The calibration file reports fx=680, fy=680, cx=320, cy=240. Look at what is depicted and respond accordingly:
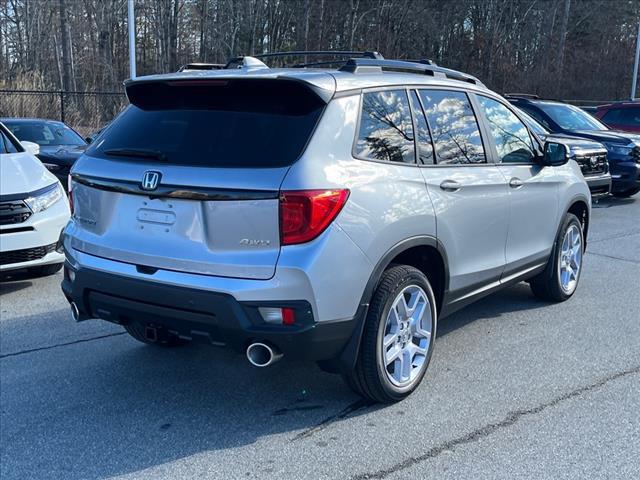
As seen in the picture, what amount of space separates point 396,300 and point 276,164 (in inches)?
42.6

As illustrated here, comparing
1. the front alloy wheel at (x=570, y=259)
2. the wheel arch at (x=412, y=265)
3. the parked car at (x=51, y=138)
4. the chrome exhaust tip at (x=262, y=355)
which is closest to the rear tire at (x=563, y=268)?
the front alloy wheel at (x=570, y=259)

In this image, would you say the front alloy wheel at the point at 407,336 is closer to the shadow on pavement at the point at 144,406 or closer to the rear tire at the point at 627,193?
the shadow on pavement at the point at 144,406

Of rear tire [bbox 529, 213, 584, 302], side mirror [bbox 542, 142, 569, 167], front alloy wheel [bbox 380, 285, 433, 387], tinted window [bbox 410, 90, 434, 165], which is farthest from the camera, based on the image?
rear tire [bbox 529, 213, 584, 302]

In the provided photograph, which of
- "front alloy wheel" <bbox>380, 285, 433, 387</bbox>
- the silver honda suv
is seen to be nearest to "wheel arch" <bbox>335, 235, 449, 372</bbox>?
the silver honda suv

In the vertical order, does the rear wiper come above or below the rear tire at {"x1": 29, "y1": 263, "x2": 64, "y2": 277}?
above

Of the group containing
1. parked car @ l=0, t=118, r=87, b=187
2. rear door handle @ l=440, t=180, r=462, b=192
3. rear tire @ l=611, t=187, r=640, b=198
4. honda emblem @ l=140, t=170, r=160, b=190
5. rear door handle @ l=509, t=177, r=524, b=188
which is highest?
honda emblem @ l=140, t=170, r=160, b=190

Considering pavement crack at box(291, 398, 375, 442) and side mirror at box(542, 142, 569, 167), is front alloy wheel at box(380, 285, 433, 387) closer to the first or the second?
pavement crack at box(291, 398, 375, 442)

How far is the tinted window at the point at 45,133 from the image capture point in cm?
1146

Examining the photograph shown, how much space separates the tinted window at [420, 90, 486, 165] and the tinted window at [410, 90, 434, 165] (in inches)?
2.5

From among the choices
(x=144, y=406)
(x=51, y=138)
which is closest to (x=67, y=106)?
(x=51, y=138)

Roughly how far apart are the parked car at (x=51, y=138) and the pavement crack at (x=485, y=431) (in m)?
8.33

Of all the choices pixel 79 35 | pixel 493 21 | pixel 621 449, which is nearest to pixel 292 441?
pixel 621 449

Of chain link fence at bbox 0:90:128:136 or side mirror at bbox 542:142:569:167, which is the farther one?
chain link fence at bbox 0:90:128:136

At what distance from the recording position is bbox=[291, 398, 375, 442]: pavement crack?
3.67 metres
